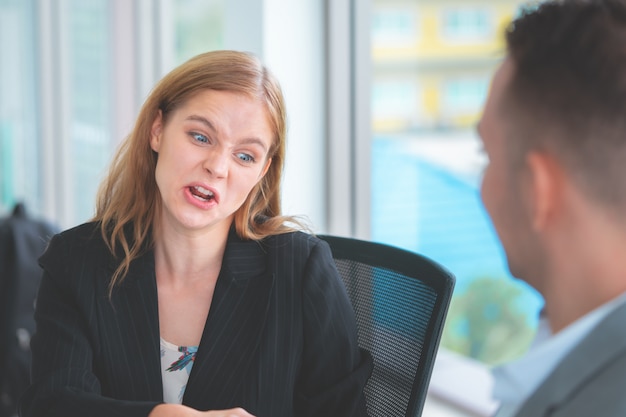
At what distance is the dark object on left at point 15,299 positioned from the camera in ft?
9.91

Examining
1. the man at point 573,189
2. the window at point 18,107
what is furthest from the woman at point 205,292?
the window at point 18,107

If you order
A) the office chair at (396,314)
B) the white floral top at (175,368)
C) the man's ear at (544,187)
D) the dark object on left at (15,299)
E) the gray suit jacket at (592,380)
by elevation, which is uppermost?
the man's ear at (544,187)

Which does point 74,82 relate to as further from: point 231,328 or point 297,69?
point 231,328

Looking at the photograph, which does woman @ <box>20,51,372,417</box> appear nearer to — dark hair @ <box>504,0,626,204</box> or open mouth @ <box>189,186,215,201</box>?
open mouth @ <box>189,186,215,201</box>

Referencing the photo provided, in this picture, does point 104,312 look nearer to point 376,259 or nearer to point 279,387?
point 279,387

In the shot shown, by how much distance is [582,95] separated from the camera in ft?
2.56

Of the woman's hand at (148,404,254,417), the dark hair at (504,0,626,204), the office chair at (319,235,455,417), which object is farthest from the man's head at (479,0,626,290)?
the woman's hand at (148,404,254,417)

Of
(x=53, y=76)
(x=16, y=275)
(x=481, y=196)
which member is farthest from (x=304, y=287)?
(x=53, y=76)

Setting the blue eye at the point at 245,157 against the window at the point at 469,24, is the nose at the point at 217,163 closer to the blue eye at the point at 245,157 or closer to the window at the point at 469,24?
the blue eye at the point at 245,157

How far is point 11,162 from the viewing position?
5.80 metres

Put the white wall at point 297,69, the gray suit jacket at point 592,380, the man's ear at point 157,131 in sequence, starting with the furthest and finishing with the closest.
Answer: the white wall at point 297,69 < the man's ear at point 157,131 < the gray suit jacket at point 592,380

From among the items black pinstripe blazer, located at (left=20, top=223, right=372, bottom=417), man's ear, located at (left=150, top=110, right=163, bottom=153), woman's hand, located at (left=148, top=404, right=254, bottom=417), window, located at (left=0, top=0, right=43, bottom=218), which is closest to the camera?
woman's hand, located at (left=148, top=404, right=254, bottom=417)

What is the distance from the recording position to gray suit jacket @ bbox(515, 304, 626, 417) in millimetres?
751

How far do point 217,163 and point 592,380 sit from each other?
0.93 metres
